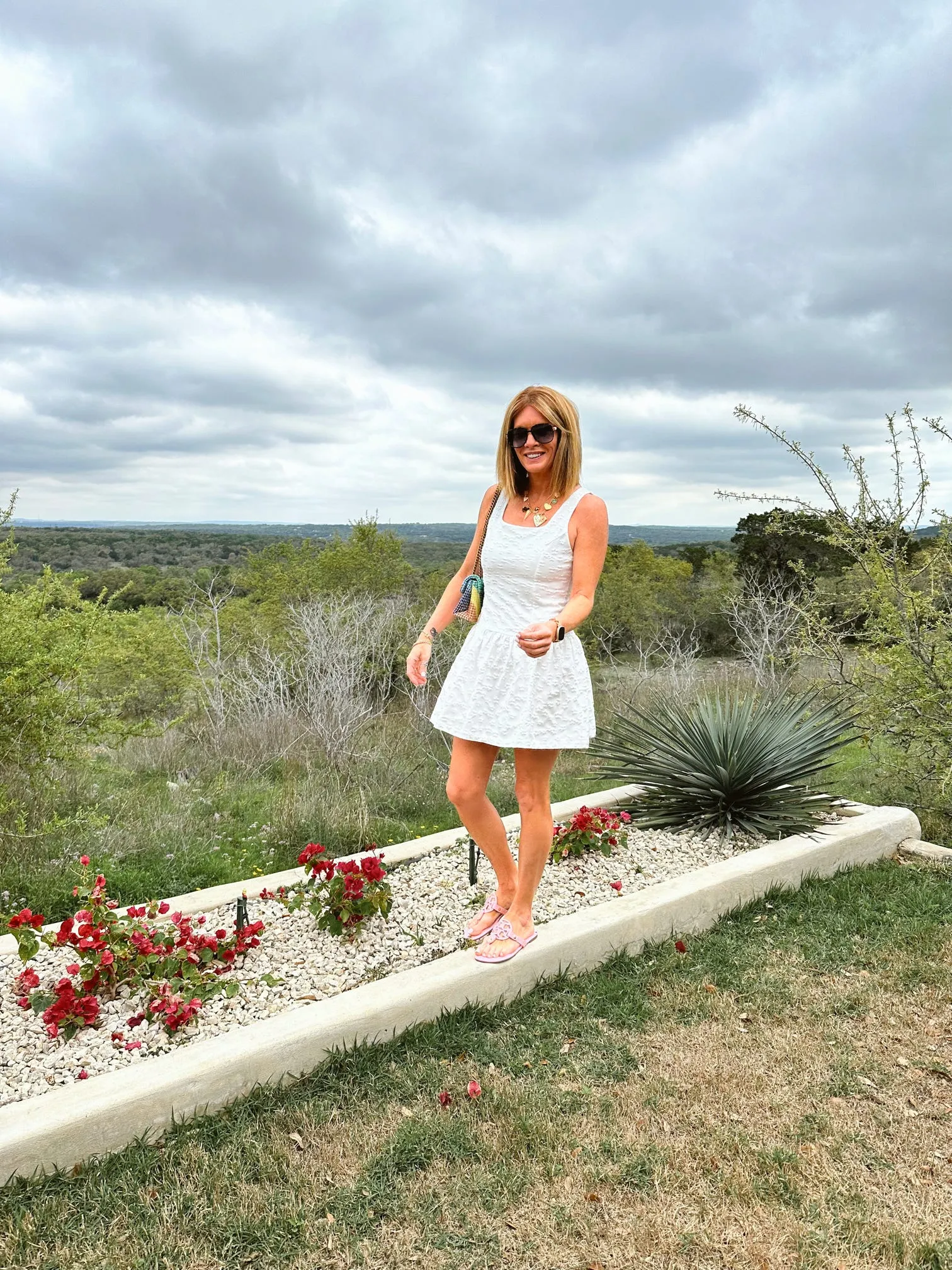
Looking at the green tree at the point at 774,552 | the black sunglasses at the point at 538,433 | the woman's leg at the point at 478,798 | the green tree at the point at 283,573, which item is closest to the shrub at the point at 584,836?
the woman's leg at the point at 478,798

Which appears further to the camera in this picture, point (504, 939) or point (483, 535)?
point (483, 535)

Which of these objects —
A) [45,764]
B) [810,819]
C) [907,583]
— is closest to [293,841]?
[45,764]

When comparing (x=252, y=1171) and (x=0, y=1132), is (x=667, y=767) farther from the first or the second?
(x=0, y=1132)

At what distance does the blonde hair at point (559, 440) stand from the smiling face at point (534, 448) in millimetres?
12

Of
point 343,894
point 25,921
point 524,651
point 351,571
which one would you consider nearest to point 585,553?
point 524,651

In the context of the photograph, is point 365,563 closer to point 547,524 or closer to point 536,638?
point 547,524

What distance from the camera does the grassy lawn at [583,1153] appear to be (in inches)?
77.9

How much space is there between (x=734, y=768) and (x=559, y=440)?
2.58 meters

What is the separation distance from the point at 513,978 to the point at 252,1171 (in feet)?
3.86

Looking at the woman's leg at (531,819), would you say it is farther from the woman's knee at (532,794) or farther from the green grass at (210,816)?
the green grass at (210,816)

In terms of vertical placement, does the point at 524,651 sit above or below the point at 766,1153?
above

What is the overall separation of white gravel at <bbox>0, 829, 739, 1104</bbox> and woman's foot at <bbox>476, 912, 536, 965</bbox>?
24 centimetres

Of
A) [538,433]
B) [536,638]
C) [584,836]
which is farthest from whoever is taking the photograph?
[584,836]

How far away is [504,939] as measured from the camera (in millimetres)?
3174
